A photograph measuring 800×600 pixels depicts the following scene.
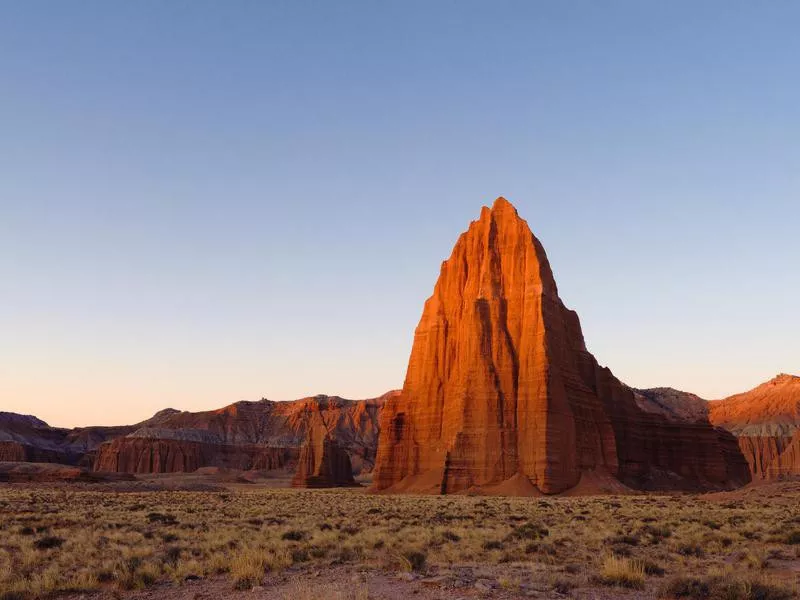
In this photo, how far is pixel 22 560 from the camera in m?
16.9

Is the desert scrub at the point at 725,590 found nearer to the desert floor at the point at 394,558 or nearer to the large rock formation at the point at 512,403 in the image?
the desert floor at the point at 394,558

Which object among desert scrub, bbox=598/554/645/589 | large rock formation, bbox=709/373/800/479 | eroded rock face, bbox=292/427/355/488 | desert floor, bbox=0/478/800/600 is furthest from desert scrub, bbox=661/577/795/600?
large rock formation, bbox=709/373/800/479

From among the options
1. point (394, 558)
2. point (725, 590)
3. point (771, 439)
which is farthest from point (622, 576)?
point (771, 439)

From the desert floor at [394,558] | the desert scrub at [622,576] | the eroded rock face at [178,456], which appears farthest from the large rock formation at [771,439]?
the desert scrub at [622,576]

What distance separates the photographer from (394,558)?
1623 cm

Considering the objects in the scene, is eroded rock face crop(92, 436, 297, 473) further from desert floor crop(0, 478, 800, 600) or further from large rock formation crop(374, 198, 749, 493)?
desert floor crop(0, 478, 800, 600)

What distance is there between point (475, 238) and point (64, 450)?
157203mm

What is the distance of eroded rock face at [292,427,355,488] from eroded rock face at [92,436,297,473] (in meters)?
68.8

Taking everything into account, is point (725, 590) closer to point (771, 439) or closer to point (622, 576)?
point (622, 576)

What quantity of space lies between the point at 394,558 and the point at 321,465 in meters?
93.9

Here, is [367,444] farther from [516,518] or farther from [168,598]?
[168,598]

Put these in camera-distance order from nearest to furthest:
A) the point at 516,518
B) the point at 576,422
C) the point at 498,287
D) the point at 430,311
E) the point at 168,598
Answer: the point at 168,598 → the point at 516,518 → the point at 576,422 → the point at 498,287 → the point at 430,311

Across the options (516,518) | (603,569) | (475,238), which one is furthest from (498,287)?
(603,569)

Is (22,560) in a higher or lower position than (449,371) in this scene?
lower
